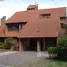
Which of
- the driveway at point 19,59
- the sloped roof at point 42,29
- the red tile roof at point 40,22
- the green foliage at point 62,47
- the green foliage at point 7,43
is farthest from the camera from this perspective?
the green foliage at point 7,43

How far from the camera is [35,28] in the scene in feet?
124

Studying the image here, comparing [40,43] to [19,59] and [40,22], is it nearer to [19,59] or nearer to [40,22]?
[40,22]

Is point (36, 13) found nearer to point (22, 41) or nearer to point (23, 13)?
point (23, 13)

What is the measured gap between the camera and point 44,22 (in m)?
38.3

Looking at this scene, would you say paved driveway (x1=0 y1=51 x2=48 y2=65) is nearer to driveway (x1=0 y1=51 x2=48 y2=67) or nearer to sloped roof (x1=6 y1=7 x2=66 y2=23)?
driveway (x1=0 y1=51 x2=48 y2=67)

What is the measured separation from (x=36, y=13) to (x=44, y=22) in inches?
232

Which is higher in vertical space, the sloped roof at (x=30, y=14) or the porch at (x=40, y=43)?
the sloped roof at (x=30, y=14)

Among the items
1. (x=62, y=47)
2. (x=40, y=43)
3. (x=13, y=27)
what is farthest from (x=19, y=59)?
(x=13, y=27)

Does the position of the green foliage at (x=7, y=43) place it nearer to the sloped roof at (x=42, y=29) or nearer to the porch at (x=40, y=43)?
the porch at (x=40, y=43)

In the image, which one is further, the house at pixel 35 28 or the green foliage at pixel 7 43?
the green foliage at pixel 7 43

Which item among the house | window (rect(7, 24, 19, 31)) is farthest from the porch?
window (rect(7, 24, 19, 31))

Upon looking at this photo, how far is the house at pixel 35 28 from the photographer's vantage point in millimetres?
36091

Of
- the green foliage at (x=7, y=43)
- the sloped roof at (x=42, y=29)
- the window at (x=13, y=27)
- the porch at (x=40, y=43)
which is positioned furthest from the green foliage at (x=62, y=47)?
the window at (x=13, y=27)

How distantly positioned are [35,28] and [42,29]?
1.35 meters
